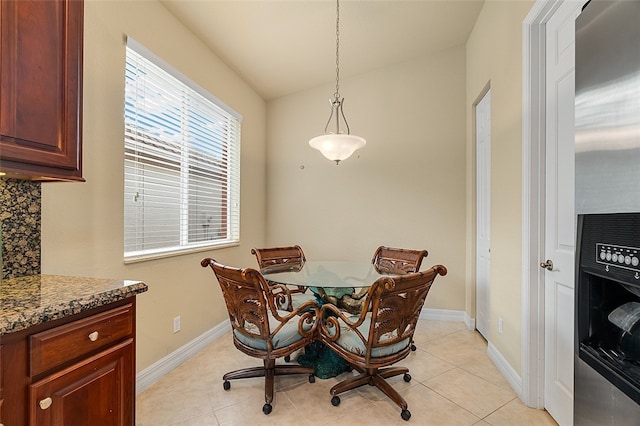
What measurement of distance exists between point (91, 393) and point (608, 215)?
184cm

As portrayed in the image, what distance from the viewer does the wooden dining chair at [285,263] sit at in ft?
8.51

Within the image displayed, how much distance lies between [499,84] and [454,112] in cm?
112

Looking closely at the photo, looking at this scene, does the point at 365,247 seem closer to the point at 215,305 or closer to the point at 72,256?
the point at 215,305

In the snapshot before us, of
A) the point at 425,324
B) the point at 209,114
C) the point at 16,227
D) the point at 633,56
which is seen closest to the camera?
the point at 633,56

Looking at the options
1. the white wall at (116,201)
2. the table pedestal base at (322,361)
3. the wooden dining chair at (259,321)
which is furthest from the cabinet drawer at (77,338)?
the table pedestal base at (322,361)

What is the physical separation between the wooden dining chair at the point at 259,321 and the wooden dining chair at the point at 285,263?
498 millimetres

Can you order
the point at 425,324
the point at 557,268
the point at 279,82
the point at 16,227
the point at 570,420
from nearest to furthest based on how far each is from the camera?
1. the point at 16,227
2. the point at 570,420
3. the point at 557,268
4. the point at 425,324
5. the point at 279,82

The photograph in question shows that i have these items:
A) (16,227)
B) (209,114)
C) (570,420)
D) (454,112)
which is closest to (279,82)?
(209,114)

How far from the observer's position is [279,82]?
3.78 m

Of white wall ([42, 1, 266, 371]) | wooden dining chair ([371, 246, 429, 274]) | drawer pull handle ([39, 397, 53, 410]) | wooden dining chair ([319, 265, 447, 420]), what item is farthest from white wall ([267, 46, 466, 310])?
drawer pull handle ([39, 397, 53, 410])

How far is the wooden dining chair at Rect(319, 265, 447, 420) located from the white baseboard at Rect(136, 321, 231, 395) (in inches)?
51.2

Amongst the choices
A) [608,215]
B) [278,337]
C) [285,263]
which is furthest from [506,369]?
[285,263]

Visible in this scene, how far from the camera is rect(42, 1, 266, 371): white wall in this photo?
1.67 metres

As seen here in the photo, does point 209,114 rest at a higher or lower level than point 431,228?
higher
